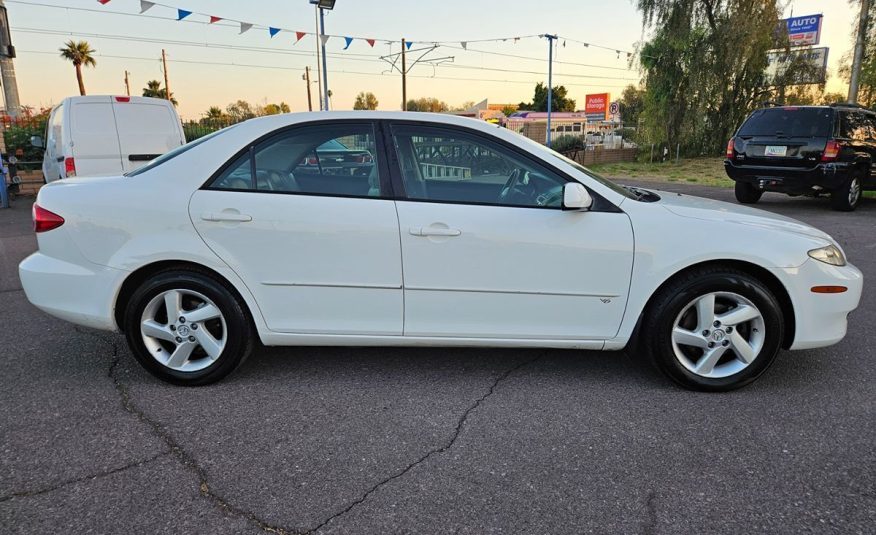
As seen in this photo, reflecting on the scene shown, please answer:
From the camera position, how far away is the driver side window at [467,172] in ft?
10.6

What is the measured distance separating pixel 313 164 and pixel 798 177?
9132mm

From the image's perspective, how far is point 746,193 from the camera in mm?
11078

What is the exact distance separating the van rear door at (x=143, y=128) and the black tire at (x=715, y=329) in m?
8.47

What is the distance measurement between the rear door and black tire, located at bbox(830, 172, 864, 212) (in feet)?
3.17

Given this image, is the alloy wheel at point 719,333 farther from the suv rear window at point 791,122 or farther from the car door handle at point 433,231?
the suv rear window at point 791,122

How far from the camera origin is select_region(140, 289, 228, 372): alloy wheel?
324 centimetres

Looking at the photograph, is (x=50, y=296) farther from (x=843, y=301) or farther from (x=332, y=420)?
(x=843, y=301)

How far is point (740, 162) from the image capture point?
398 inches

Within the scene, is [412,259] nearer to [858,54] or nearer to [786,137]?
[786,137]

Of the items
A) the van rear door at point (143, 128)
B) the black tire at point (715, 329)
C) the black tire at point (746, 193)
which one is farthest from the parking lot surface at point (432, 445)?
the black tire at point (746, 193)

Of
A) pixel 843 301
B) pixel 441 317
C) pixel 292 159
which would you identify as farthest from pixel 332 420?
pixel 843 301

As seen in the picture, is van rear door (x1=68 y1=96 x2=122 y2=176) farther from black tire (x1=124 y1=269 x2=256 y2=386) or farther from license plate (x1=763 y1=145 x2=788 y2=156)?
license plate (x1=763 y1=145 x2=788 y2=156)

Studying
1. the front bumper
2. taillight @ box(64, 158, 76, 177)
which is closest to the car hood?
the front bumper

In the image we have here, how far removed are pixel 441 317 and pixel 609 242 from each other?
1.00m
